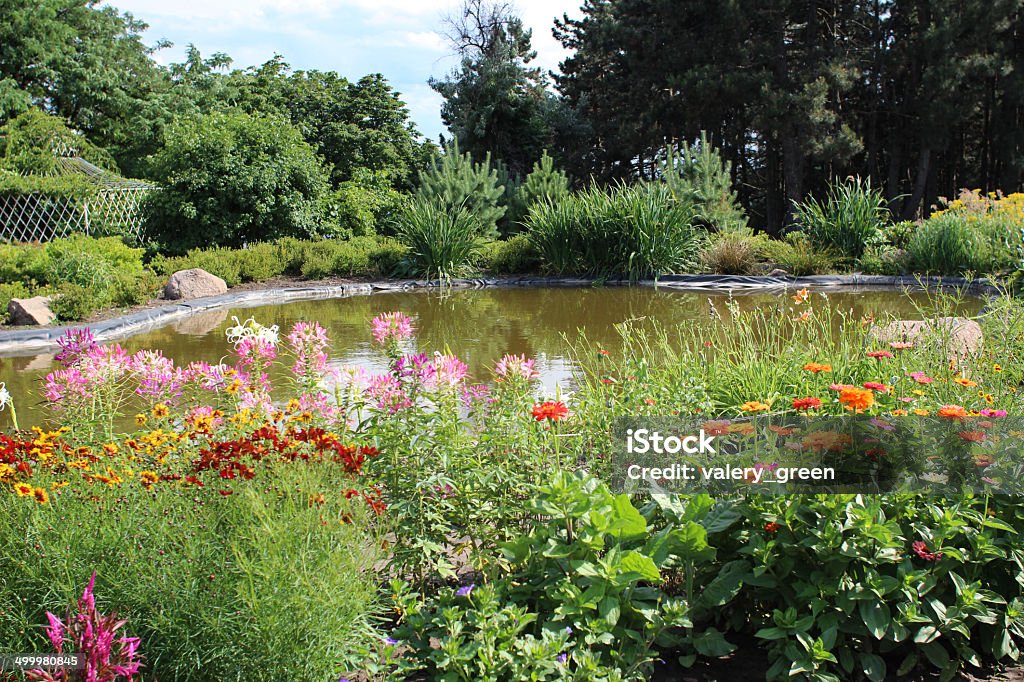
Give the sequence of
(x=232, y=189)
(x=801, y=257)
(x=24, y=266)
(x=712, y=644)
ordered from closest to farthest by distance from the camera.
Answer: (x=712, y=644) < (x=24, y=266) < (x=801, y=257) < (x=232, y=189)

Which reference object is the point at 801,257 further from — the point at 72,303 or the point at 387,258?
the point at 72,303

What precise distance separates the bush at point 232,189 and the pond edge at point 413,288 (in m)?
2.81

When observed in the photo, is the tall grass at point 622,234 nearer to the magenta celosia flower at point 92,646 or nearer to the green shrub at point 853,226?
the green shrub at point 853,226

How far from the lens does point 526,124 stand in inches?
916

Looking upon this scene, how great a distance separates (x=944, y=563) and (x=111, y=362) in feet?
7.94

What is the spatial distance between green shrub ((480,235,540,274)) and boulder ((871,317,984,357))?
8.20m

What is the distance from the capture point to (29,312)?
7.77 metres

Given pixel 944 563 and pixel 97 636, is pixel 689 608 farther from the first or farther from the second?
pixel 97 636

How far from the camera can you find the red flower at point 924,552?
70.4 inches

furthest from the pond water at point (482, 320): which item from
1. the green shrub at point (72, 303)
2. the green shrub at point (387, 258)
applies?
the green shrub at point (387, 258)

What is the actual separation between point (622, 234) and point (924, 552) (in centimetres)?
968

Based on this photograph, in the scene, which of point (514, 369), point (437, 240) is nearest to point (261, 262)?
point (437, 240)

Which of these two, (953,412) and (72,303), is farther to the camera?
Result: (72,303)

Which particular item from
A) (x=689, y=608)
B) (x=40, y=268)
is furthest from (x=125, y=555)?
(x=40, y=268)
